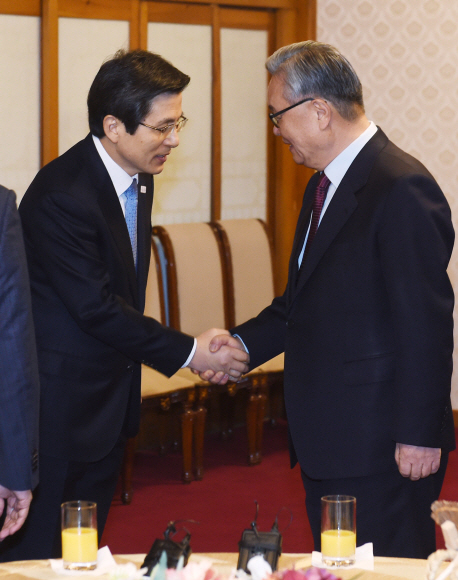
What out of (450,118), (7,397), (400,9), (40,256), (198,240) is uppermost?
(400,9)

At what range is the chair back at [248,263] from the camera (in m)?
5.19

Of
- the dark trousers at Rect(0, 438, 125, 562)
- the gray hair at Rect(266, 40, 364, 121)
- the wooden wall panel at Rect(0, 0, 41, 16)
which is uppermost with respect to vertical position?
the wooden wall panel at Rect(0, 0, 41, 16)

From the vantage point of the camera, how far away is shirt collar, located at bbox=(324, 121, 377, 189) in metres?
2.44

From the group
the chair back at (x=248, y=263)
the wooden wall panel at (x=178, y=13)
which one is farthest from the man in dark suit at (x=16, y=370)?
the wooden wall panel at (x=178, y=13)

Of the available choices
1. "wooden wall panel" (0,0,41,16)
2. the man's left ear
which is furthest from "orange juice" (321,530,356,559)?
"wooden wall panel" (0,0,41,16)

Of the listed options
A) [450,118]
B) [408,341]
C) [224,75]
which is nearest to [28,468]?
[408,341]

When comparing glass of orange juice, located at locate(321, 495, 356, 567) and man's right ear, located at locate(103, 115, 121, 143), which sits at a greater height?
man's right ear, located at locate(103, 115, 121, 143)

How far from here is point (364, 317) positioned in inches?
90.4

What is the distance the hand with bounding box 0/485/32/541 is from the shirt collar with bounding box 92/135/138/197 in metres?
1.03

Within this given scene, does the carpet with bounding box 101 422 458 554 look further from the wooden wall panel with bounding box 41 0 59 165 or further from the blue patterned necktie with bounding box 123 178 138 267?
the wooden wall panel with bounding box 41 0 59 165

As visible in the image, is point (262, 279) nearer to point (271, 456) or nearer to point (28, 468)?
point (271, 456)

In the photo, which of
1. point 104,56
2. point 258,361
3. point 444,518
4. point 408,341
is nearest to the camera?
point 444,518

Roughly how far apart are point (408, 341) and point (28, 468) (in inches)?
39.0

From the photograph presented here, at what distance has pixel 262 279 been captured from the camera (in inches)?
209
